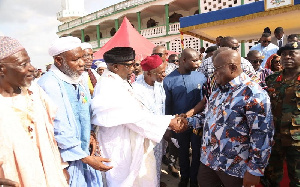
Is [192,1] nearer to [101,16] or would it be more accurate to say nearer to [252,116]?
[101,16]

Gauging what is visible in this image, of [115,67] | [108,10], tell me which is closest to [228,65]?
[115,67]

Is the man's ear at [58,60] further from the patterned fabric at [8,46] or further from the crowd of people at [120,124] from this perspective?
the patterned fabric at [8,46]

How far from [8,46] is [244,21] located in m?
7.46

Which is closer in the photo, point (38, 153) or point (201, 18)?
point (38, 153)

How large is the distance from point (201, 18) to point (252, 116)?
6.86 meters

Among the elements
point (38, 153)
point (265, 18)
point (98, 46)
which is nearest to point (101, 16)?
point (98, 46)

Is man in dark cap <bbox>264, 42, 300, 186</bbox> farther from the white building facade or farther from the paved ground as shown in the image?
the white building facade

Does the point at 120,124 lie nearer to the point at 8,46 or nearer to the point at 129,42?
A: the point at 8,46

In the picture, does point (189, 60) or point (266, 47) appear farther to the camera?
point (266, 47)

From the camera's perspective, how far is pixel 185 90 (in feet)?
11.8

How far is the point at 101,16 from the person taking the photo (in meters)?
20.9

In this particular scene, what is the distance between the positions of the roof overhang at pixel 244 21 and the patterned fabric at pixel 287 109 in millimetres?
4975

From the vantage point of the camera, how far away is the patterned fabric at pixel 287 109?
8.04 feet

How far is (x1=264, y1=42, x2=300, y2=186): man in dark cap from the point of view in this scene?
2465 mm
